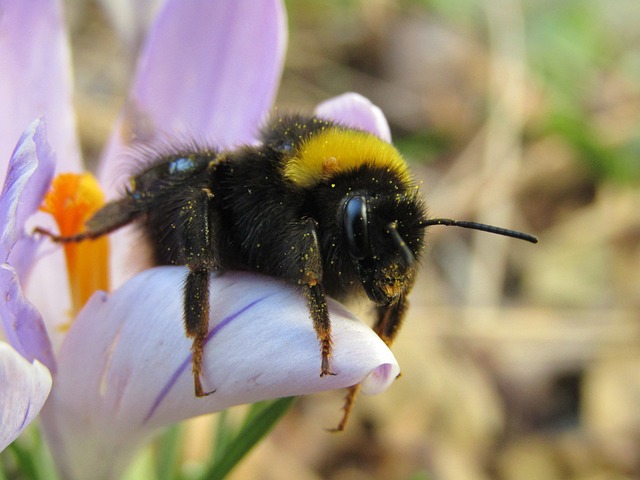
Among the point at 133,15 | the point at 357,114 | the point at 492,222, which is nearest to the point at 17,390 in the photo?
the point at 357,114

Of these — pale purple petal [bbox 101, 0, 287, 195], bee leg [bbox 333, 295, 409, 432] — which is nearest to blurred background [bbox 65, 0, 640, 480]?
pale purple petal [bbox 101, 0, 287, 195]

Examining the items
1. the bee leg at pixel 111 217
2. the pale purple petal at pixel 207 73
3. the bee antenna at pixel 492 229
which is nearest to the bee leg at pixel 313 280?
the bee antenna at pixel 492 229

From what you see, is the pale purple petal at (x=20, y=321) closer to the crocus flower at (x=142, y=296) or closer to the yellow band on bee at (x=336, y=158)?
the crocus flower at (x=142, y=296)

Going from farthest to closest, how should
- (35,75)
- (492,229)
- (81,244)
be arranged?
(35,75)
(81,244)
(492,229)

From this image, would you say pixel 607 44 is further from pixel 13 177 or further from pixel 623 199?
pixel 13 177

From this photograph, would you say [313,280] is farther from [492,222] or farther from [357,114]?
[492,222]

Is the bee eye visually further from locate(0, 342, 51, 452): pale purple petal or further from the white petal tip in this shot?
locate(0, 342, 51, 452): pale purple petal
